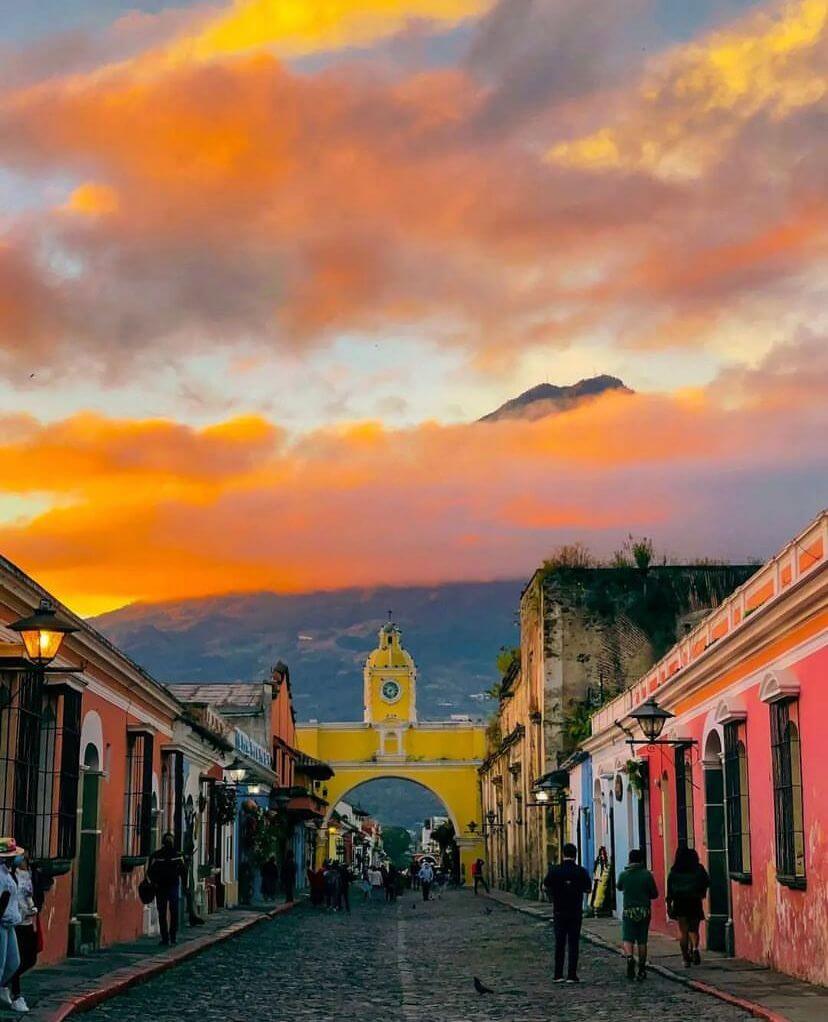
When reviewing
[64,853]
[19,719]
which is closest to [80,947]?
[64,853]

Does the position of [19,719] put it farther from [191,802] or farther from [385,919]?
[385,919]

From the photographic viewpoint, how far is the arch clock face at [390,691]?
299 ft

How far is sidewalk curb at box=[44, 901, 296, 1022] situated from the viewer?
1204cm

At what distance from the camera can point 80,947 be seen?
59.5 ft

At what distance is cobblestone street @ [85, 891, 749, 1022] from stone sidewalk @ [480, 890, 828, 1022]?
0.21 meters

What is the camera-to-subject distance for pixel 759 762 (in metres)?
16.5

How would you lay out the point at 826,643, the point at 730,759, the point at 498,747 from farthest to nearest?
the point at 498,747, the point at 730,759, the point at 826,643

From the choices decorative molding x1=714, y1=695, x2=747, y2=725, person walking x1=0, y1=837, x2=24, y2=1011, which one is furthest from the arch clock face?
person walking x1=0, y1=837, x2=24, y2=1011

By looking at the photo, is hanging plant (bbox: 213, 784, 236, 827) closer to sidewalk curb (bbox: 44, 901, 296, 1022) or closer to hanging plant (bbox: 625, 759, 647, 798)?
sidewalk curb (bbox: 44, 901, 296, 1022)

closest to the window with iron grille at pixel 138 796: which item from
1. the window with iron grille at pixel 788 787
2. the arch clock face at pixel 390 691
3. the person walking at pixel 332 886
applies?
the window with iron grille at pixel 788 787

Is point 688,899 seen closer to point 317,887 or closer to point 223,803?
point 223,803

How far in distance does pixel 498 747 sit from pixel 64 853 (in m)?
42.7

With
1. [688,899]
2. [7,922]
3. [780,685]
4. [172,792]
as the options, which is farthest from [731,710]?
[172,792]

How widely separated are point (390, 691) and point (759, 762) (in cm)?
7618
